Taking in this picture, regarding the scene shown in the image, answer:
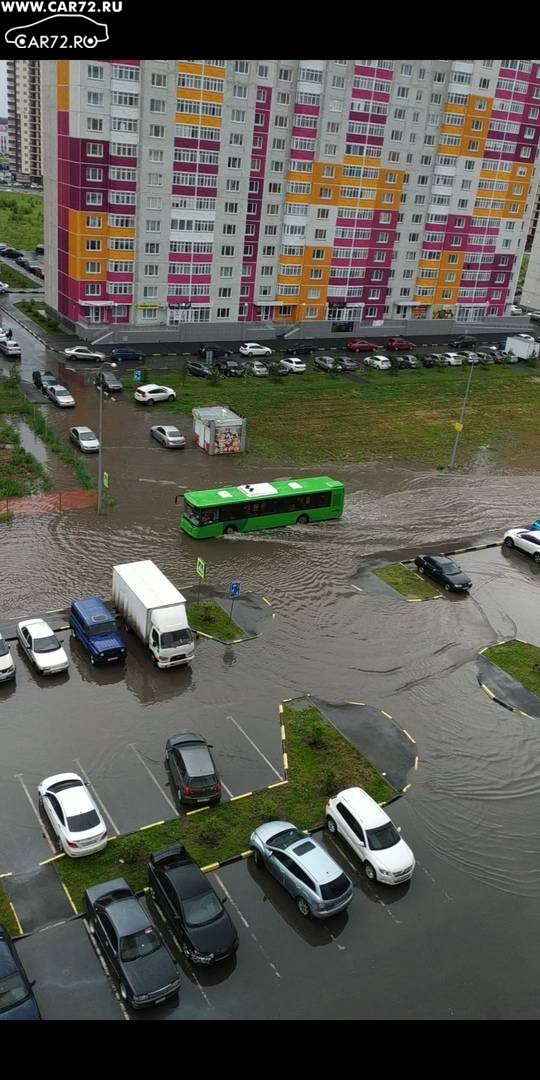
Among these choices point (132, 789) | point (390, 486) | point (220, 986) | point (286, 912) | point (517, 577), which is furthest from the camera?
point (390, 486)

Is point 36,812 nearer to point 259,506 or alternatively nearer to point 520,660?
point 520,660

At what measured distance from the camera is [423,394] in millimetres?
77750

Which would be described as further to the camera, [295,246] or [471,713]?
[295,246]

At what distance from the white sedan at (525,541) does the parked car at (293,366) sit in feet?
119

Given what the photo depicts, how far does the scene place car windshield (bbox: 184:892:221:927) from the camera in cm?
2261

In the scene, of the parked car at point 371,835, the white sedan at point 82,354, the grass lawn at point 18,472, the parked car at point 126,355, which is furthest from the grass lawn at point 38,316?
the parked car at point 371,835

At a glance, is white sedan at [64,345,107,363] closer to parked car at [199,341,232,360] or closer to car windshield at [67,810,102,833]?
parked car at [199,341,232,360]

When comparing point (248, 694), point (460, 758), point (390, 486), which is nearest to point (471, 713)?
point (460, 758)

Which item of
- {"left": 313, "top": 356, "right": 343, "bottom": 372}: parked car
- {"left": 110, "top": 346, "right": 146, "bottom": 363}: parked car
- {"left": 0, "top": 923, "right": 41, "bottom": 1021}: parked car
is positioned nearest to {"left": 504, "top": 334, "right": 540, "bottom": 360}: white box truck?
{"left": 313, "top": 356, "right": 343, "bottom": 372}: parked car

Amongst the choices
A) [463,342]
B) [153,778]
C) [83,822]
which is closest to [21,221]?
[463,342]

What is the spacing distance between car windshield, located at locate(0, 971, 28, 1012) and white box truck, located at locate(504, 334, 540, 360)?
88.1 meters

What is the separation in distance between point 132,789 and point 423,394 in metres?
57.8

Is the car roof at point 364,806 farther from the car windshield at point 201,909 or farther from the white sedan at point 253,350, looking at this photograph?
the white sedan at point 253,350

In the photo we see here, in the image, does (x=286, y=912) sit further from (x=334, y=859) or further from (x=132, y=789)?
(x=132, y=789)
